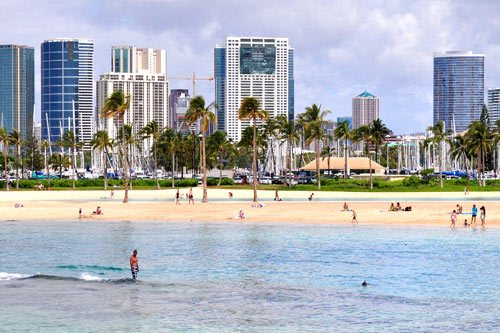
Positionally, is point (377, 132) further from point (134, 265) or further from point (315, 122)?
point (134, 265)

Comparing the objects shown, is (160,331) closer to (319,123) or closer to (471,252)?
(471,252)

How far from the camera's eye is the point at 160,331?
2523 cm

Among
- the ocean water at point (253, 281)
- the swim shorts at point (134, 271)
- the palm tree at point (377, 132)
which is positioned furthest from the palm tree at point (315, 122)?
the swim shorts at point (134, 271)

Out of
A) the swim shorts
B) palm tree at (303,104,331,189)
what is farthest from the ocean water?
palm tree at (303,104,331,189)

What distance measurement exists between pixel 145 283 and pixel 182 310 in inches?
236

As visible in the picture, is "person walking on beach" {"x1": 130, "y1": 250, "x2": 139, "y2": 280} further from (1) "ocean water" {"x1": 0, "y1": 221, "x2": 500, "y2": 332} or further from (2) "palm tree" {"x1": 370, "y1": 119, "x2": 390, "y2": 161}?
(2) "palm tree" {"x1": 370, "y1": 119, "x2": 390, "y2": 161}

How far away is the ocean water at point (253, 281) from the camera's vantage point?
26.8 meters

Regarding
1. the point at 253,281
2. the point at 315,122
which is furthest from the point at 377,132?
the point at 253,281

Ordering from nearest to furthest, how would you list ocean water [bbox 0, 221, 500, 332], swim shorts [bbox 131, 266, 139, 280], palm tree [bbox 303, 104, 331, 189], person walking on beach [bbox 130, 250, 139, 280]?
ocean water [bbox 0, 221, 500, 332], person walking on beach [bbox 130, 250, 139, 280], swim shorts [bbox 131, 266, 139, 280], palm tree [bbox 303, 104, 331, 189]

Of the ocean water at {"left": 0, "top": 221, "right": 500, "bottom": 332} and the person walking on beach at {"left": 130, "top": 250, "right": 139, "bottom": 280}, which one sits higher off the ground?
the person walking on beach at {"left": 130, "top": 250, "right": 139, "bottom": 280}

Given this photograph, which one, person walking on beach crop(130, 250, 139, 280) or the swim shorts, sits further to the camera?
the swim shorts

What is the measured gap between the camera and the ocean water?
2678 cm

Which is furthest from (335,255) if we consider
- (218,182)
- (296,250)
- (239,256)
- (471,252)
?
(218,182)

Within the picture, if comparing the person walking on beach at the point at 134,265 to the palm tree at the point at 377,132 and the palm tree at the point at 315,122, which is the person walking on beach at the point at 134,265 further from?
the palm tree at the point at 377,132
